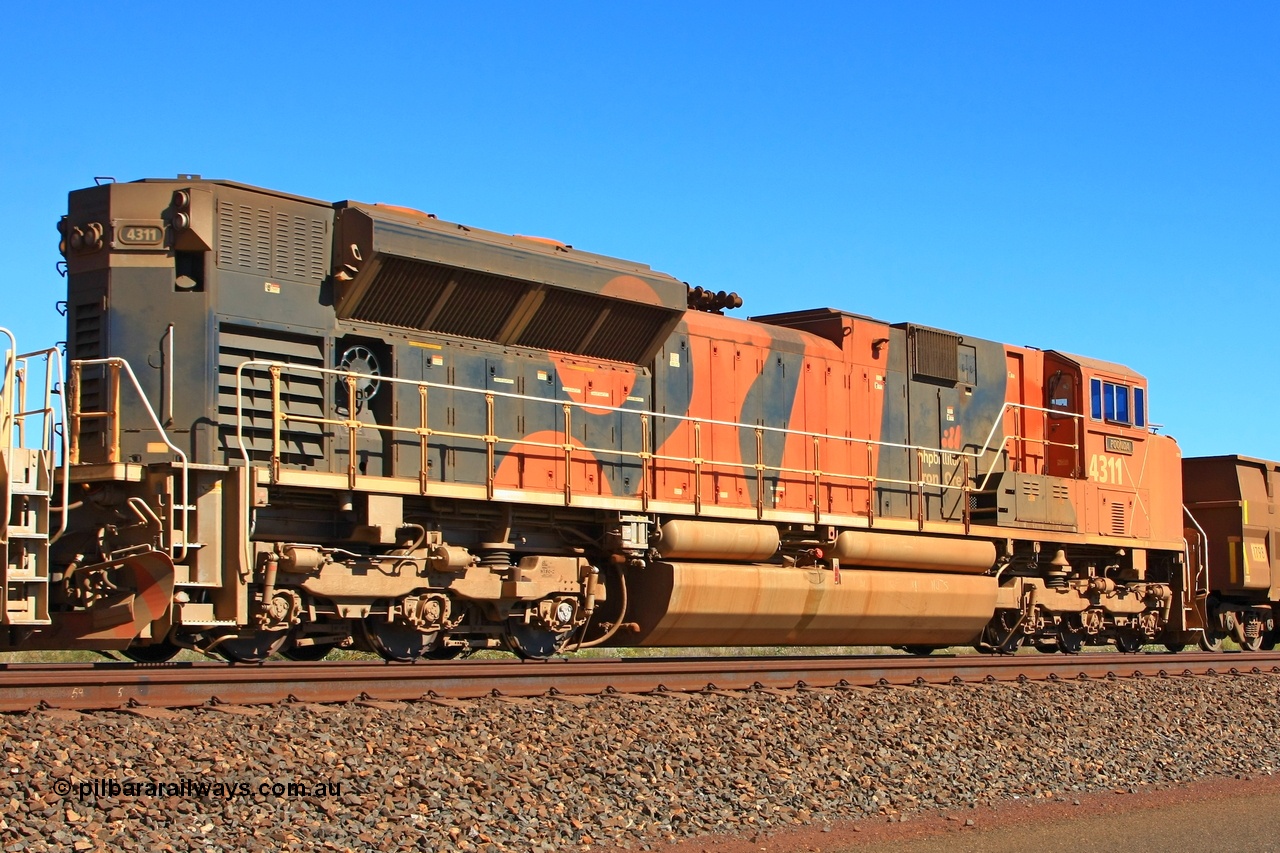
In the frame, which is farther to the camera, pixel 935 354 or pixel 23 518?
pixel 935 354

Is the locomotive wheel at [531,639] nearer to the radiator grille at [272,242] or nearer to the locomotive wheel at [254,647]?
the locomotive wheel at [254,647]

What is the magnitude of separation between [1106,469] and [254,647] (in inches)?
457

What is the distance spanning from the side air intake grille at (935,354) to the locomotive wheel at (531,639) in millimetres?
6195

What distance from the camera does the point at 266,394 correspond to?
10.7 meters

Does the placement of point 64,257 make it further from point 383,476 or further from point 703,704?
point 703,704

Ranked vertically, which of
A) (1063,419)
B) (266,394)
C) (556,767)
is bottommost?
(556,767)

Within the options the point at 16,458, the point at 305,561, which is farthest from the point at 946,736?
the point at 16,458

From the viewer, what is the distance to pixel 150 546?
30.7 ft

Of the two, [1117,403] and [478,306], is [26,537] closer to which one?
[478,306]

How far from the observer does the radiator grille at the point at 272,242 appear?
35.0ft

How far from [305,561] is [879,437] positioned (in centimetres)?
777

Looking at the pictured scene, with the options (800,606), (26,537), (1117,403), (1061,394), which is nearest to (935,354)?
(1061,394)

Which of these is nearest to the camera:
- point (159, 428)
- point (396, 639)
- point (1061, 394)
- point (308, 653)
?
point (159, 428)

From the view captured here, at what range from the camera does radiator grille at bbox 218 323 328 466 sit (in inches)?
415
